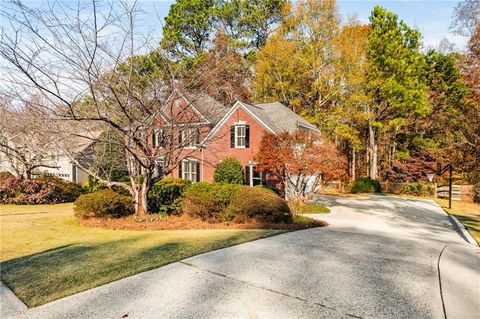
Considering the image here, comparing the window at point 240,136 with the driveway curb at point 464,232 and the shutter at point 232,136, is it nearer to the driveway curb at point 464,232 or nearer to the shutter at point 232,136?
the shutter at point 232,136

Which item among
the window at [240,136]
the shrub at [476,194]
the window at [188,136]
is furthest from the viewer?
the shrub at [476,194]

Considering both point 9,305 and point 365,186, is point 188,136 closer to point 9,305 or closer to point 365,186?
point 9,305

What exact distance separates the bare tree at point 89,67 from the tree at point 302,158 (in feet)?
18.7

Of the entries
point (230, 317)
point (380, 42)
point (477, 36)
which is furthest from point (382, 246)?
point (380, 42)

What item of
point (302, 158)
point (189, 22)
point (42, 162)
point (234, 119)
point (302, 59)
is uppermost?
point (189, 22)

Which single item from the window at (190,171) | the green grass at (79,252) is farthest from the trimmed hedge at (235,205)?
the window at (190,171)

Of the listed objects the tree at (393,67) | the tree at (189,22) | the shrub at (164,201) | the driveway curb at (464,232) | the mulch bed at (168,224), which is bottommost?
the driveway curb at (464,232)

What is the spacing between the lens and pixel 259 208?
10461 millimetres

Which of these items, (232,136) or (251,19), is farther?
(251,19)

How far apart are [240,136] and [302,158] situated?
6895 millimetres

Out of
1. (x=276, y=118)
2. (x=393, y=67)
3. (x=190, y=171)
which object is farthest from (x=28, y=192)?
(x=393, y=67)

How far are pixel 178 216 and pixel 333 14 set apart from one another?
81.8ft

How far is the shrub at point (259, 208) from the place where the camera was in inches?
412

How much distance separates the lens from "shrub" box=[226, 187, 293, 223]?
10.5 metres
